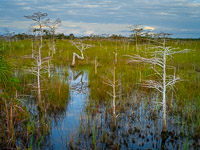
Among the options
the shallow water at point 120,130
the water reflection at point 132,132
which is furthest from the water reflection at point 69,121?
the water reflection at point 132,132

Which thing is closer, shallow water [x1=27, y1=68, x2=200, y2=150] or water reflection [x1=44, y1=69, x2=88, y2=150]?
shallow water [x1=27, y1=68, x2=200, y2=150]

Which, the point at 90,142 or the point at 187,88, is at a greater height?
the point at 187,88

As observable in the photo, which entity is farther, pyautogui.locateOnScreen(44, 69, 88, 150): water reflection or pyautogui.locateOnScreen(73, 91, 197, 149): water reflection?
pyautogui.locateOnScreen(44, 69, 88, 150): water reflection

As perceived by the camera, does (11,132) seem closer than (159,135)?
Yes

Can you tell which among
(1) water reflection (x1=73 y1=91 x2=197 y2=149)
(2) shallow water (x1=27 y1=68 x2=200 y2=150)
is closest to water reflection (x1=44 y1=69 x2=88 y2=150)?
(2) shallow water (x1=27 y1=68 x2=200 y2=150)

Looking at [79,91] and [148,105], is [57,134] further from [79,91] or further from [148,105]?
[79,91]

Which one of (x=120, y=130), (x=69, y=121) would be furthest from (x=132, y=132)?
(x=69, y=121)

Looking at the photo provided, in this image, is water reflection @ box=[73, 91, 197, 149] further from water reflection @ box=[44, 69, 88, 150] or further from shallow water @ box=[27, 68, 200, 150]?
water reflection @ box=[44, 69, 88, 150]

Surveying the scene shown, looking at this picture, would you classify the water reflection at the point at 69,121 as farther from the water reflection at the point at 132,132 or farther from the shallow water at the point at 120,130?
Result: the water reflection at the point at 132,132

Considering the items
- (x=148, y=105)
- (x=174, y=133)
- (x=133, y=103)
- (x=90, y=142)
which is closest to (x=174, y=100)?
(x=148, y=105)

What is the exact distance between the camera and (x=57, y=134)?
6086 millimetres

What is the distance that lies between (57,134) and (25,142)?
95 cm

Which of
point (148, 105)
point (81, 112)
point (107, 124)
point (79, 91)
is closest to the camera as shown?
point (107, 124)

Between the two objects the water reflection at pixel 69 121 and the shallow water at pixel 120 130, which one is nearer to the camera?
the shallow water at pixel 120 130
